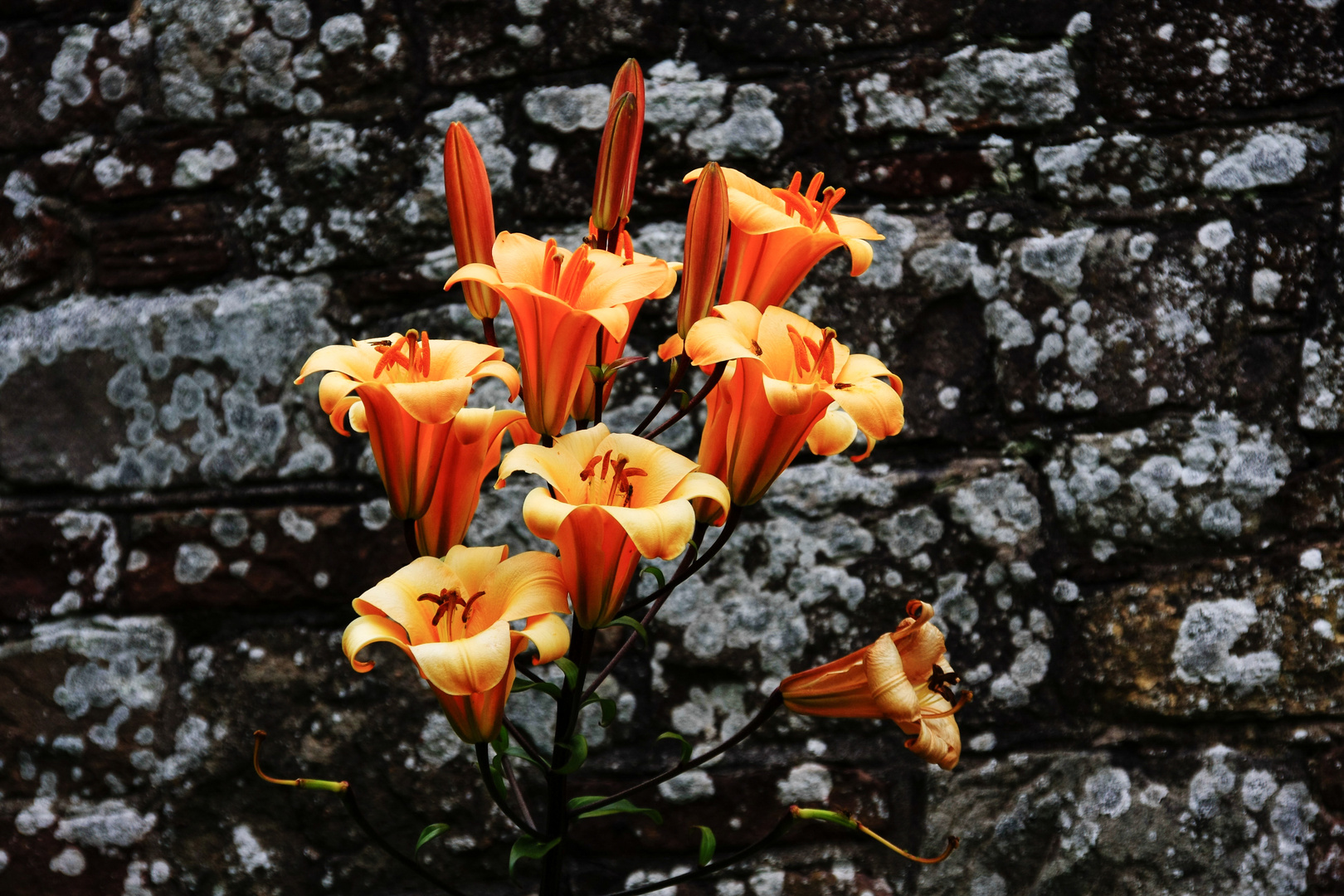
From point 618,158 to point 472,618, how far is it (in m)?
0.47

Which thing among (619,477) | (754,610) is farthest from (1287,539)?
(619,477)

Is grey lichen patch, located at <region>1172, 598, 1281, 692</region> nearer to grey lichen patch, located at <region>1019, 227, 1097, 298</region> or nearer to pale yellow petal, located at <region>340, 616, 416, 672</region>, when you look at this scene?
grey lichen patch, located at <region>1019, 227, 1097, 298</region>

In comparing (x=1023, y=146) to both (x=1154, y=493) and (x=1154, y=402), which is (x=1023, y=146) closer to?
(x=1154, y=402)

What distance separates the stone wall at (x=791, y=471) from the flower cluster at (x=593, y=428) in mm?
620

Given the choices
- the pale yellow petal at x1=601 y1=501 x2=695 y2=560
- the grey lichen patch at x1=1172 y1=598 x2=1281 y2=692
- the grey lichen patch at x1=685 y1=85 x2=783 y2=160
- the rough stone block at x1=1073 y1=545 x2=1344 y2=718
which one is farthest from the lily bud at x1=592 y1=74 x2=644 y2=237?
the grey lichen patch at x1=1172 y1=598 x2=1281 y2=692

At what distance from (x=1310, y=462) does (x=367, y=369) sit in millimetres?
1531

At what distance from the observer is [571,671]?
83 cm

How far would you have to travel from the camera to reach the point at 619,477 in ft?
2.47

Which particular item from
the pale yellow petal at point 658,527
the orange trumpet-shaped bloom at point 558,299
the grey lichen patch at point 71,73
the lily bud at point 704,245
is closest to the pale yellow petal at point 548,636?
the pale yellow petal at point 658,527

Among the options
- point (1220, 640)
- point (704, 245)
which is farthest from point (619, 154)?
point (1220, 640)

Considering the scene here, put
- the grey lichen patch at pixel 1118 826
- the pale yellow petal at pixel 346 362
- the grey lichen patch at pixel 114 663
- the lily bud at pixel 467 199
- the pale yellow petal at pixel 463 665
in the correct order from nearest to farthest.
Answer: the pale yellow petal at pixel 463 665
the pale yellow petal at pixel 346 362
the lily bud at pixel 467 199
the grey lichen patch at pixel 1118 826
the grey lichen patch at pixel 114 663

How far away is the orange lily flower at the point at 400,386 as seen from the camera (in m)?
0.77

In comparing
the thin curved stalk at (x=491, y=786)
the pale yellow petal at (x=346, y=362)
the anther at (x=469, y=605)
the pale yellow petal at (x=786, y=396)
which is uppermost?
→ the pale yellow petal at (x=786, y=396)

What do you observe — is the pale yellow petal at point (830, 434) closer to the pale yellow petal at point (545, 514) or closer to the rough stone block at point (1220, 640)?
the pale yellow petal at point (545, 514)
